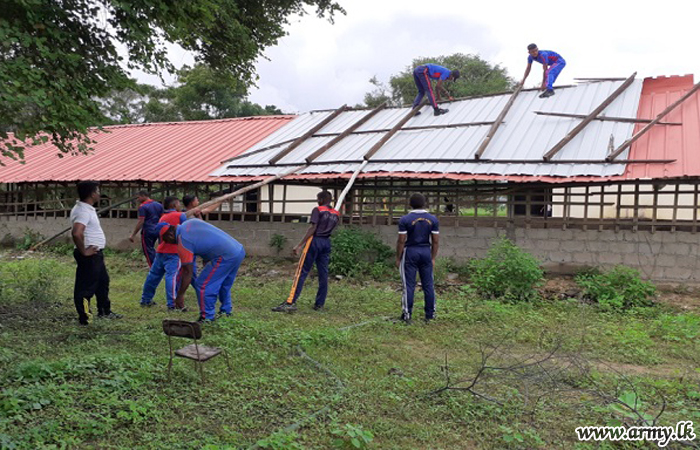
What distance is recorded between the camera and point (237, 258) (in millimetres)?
6215

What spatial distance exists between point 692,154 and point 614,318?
3728 mm

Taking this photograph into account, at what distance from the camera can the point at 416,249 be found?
22.2 ft

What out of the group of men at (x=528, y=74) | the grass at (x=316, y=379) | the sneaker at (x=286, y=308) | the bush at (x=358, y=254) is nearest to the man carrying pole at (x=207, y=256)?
the grass at (x=316, y=379)

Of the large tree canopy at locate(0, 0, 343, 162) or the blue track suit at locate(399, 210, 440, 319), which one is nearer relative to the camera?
the large tree canopy at locate(0, 0, 343, 162)

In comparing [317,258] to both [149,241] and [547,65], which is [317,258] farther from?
[547,65]

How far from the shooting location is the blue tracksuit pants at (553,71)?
12602mm

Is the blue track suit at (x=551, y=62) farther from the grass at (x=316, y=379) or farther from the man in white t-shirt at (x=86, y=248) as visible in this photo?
the man in white t-shirt at (x=86, y=248)

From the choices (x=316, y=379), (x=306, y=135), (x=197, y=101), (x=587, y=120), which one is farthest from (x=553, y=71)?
(x=197, y=101)

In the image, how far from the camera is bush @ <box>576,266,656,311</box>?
8.02 meters

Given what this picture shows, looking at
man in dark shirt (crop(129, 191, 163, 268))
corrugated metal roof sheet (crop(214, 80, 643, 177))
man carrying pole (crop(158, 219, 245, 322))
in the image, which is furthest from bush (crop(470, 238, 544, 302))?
man in dark shirt (crop(129, 191, 163, 268))

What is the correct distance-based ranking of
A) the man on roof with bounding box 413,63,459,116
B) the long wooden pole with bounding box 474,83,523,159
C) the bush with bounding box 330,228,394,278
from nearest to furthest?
the long wooden pole with bounding box 474,83,523,159 < the bush with bounding box 330,228,394,278 < the man on roof with bounding box 413,63,459,116

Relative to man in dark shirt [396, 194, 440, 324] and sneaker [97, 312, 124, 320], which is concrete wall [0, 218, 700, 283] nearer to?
man in dark shirt [396, 194, 440, 324]

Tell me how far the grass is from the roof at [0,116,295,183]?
686 centimetres

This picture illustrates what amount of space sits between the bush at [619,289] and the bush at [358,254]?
3.73 metres
